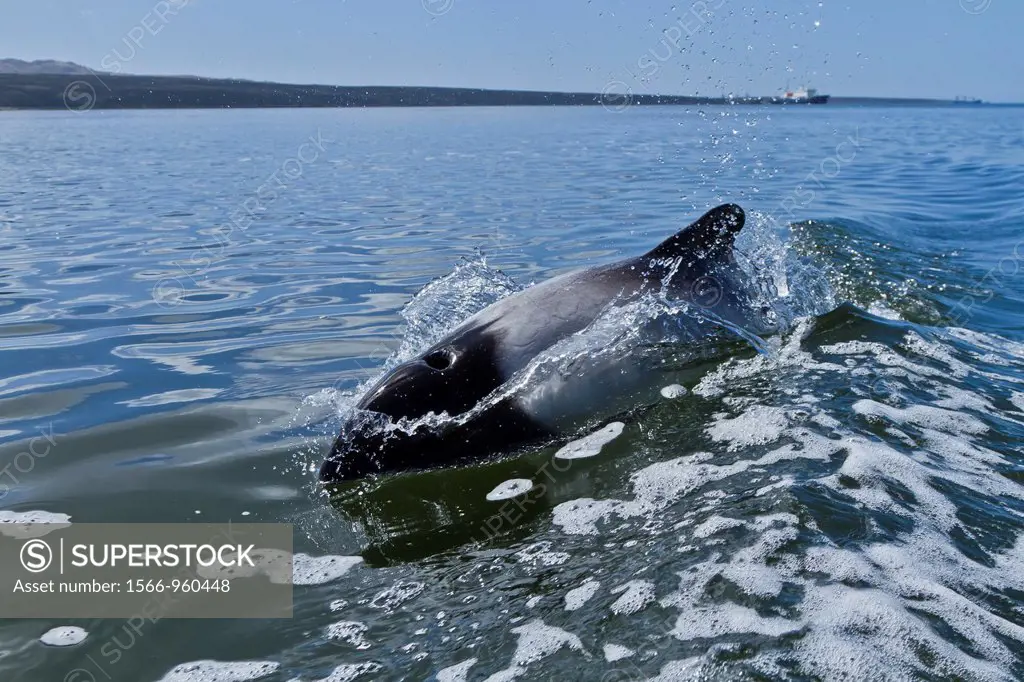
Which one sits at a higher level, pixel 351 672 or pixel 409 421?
pixel 409 421

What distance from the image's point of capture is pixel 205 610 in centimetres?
446

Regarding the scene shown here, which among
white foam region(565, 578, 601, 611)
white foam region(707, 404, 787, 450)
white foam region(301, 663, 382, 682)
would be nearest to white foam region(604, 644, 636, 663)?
white foam region(565, 578, 601, 611)

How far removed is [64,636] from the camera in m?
4.22

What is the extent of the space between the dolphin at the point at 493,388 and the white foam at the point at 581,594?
5.83 ft

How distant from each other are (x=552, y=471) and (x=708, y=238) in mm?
3105

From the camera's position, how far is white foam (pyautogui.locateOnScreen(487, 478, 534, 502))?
5660 mm

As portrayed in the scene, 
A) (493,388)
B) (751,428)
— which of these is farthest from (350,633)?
(751,428)

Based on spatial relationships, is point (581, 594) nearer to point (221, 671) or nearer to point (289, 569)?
point (289, 569)

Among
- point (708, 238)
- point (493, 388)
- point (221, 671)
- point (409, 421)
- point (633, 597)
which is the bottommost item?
point (221, 671)

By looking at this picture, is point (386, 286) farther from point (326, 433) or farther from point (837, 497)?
point (837, 497)

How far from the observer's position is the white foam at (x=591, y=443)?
20.4 ft

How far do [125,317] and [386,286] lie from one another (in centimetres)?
312

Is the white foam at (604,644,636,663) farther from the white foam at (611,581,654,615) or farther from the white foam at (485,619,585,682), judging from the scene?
the white foam at (611,581,654,615)

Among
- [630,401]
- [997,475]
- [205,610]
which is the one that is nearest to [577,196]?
[630,401]
